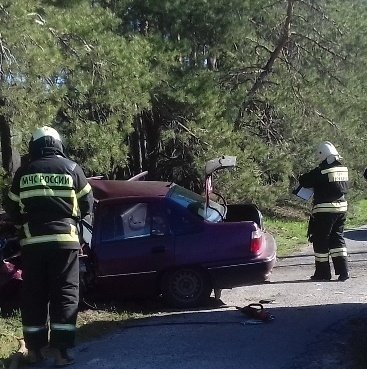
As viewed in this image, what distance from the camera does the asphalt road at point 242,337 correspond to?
6406 millimetres

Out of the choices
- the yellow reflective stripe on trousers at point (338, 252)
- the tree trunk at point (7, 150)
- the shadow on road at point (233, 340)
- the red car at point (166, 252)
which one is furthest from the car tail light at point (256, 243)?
the tree trunk at point (7, 150)

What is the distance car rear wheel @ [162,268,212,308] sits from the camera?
29.0 feet

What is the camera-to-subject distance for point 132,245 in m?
8.82

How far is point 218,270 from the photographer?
28.9 feet

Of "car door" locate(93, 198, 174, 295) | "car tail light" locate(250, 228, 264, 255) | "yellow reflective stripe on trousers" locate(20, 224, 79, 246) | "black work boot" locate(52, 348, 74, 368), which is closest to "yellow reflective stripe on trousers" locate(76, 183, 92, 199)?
"yellow reflective stripe on trousers" locate(20, 224, 79, 246)

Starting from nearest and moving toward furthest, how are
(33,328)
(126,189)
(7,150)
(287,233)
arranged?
1. (33,328)
2. (126,189)
3. (7,150)
4. (287,233)

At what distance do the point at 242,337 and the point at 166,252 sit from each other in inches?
75.7

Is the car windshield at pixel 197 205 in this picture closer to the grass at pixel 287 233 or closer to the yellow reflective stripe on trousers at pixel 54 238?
the yellow reflective stripe on trousers at pixel 54 238

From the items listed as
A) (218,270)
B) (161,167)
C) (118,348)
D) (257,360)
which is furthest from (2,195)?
(161,167)

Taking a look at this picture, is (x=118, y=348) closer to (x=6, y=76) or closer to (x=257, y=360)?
(x=257, y=360)

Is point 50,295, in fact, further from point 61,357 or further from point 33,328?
point 61,357

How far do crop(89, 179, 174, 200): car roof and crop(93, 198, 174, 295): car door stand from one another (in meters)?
0.17

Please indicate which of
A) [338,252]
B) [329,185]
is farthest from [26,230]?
[338,252]

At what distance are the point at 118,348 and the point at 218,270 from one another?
2114 millimetres
